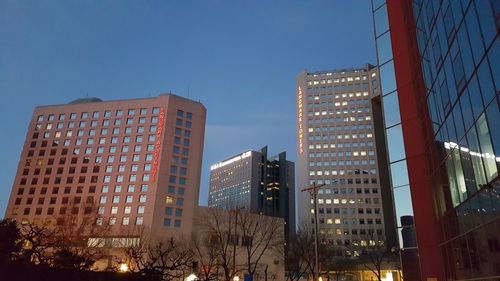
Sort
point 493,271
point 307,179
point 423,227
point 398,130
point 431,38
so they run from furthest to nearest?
1. point 307,179
2. point 398,130
3. point 423,227
4. point 431,38
5. point 493,271

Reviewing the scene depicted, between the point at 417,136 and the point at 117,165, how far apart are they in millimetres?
89845

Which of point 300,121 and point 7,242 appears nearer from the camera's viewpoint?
point 7,242

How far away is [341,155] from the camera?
157375 millimetres

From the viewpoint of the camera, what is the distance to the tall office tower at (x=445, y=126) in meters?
15.1

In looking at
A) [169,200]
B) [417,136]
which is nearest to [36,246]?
[417,136]

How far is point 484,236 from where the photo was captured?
16.1 metres

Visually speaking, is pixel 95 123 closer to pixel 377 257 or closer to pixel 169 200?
pixel 169 200

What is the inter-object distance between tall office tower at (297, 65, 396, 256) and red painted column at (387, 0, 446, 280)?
110 meters

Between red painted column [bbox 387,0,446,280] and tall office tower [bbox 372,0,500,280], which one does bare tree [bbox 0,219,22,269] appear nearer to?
tall office tower [bbox 372,0,500,280]

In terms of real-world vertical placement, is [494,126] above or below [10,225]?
above

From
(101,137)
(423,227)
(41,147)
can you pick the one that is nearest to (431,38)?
(423,227)

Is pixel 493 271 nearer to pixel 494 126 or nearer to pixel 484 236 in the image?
pixel 484 236

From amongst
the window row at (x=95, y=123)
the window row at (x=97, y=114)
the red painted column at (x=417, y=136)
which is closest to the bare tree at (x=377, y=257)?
the red painted column at (x=417, y=136)

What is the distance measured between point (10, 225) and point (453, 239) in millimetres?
21007
